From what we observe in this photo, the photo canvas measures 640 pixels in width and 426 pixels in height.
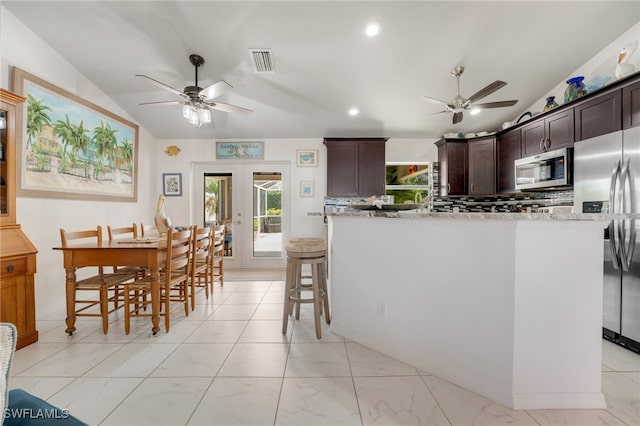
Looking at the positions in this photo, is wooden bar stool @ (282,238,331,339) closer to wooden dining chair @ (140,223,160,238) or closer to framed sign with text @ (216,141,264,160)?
wooden dining chair @ (140,223,160,238)

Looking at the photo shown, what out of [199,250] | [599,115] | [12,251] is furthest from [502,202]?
[12,251]

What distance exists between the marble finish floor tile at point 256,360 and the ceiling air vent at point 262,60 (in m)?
2.80

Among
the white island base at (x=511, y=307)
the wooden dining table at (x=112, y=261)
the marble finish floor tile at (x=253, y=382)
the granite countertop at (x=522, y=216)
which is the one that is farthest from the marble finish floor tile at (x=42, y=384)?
the granite countertop at (x=522, y=216)

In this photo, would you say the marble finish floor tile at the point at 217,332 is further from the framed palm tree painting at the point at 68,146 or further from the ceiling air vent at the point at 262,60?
the ceiling air vent at the point at 262,60

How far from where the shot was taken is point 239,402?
1.46 m

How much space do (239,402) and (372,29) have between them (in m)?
3.15

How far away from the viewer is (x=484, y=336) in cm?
149

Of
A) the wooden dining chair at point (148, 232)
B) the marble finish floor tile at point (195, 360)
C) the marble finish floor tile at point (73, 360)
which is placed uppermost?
the wooden dining chair at point (148, 232)

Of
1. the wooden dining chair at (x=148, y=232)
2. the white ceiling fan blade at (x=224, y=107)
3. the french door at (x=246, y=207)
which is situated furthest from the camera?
the french door at (x=246, y=207)

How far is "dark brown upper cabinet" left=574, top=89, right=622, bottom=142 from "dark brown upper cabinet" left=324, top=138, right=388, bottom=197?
Result: 2.36m

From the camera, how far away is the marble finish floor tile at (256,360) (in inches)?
67.8

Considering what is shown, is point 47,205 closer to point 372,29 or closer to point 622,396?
point 372,29

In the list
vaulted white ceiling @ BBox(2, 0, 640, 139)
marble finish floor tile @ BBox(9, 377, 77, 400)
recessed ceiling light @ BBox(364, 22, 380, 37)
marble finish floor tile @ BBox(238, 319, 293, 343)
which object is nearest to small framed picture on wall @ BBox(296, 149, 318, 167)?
vaulted white ceiling @ BBox(2, 0, 640, 139)

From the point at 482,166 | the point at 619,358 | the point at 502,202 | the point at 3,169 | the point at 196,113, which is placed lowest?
the point at 619,358
